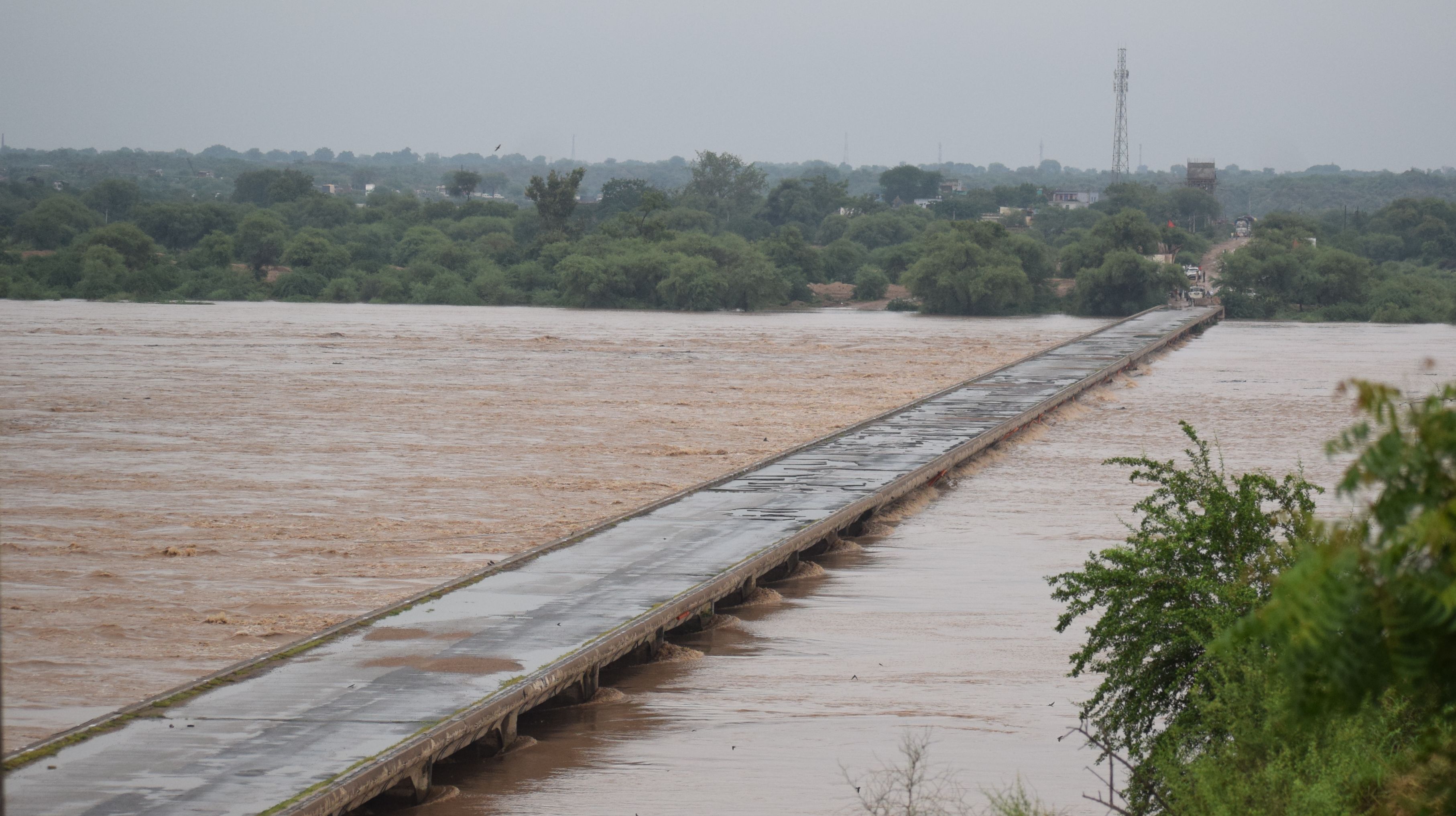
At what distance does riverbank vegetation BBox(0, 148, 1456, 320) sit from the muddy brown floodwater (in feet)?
58.8

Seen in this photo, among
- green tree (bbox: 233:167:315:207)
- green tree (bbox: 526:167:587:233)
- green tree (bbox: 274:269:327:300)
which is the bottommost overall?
green tree (bbox: 274:269:327:300)

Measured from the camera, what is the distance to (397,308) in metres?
73.9

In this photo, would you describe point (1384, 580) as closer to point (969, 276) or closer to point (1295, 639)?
point (1295, 639)

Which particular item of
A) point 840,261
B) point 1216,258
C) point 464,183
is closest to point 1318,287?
point 1216,258

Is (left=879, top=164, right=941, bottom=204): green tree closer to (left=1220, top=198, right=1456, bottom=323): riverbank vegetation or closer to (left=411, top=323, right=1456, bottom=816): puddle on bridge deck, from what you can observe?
(left=1220, top=198, right=1456, bottom=323): riverbank vegetation

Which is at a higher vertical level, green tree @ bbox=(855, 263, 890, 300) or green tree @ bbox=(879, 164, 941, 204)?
green tree @ bbox=(879, 164, 941, 204)

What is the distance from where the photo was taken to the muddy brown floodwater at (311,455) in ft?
44.7

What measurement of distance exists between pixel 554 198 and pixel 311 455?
211 ft

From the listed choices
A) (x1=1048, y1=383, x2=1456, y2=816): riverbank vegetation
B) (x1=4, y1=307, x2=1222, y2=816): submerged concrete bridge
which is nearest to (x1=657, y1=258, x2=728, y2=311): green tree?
(x1=4, y1=307, x2=1222, y2=816): submerged concrete bridge

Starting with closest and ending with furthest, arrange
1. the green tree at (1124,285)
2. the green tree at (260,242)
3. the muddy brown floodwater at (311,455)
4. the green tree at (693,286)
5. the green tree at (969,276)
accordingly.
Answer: the muddy brown floodwater at (311,455) < the green tree at (969,276) < the green tree at (1124,285) < the green tree at (693,286) < the green tree at (260,242)

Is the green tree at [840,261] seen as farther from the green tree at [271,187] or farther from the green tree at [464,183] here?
the green tree at [464,183]

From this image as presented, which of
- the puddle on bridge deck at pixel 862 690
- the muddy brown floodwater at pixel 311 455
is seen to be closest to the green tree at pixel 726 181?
the muddy brown floodwater at pixel 311 455

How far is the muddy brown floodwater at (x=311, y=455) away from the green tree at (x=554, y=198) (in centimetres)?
3252

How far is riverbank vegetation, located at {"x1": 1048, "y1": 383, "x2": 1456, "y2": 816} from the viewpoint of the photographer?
299cm
